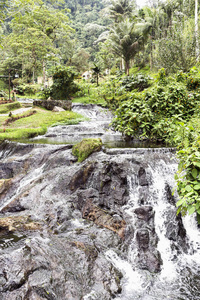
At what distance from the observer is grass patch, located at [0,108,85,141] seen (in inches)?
472

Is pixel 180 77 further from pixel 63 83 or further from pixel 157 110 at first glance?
pixel 63 83

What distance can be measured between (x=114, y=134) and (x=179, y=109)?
4162 millimetres

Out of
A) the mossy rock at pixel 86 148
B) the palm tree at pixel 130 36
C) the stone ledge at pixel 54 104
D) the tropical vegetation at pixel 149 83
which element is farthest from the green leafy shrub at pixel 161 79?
the palm tree at pixel 130 36

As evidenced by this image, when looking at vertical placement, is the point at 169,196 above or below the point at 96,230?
above

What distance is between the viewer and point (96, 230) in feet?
16.9

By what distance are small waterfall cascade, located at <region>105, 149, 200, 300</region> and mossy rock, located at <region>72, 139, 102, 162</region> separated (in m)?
1.75

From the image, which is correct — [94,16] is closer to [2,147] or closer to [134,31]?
[134,31]

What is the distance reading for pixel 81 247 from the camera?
4492 millimetres

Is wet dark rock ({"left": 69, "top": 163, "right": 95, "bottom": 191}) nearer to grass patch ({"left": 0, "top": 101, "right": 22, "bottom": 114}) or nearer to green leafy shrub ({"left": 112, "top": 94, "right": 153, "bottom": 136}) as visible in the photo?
green leafy shrub ({"left": 112, "top": 94, "right": 153, "bottom": 136})

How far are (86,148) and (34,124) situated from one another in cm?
773

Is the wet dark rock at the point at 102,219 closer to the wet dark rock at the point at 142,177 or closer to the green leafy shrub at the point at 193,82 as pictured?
the wet dark rock at the point at 142,177

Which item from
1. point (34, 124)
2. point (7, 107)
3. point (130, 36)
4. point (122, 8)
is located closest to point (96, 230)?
point (34, 124)

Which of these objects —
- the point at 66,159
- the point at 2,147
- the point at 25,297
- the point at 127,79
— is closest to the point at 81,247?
the point at 25,297

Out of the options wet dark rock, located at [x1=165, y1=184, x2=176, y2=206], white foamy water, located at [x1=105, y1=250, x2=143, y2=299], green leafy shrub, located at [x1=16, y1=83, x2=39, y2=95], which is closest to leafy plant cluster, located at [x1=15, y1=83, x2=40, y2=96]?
green leafy shrub, located at [x1=16, y1=83, x2=39, y2=95]
